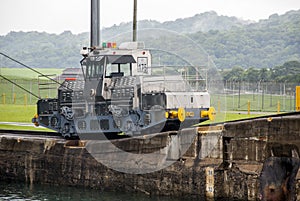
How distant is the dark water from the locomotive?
2.96 metres

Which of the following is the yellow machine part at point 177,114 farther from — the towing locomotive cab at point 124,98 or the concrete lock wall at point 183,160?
the concrete lock wall at point 183,160

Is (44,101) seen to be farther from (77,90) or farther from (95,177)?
(95,177)

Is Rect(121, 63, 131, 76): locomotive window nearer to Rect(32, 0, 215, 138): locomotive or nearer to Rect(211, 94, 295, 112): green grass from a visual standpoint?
Rect(32, 0, 215, 138): locomotive

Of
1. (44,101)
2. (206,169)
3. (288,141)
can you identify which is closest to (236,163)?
(206,169)

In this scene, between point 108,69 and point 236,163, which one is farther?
point 108,69

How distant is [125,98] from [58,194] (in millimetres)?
4646

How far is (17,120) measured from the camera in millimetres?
51500

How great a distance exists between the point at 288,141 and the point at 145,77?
412 inches

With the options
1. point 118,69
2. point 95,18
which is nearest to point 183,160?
point 118,69

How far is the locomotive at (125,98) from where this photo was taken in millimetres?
29422

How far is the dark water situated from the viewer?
2647cm

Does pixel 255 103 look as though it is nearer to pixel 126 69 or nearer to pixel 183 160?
pixel 126 69

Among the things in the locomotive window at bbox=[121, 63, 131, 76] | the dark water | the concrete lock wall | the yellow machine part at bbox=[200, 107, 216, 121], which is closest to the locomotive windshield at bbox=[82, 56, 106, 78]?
the locomotive window at bbox=[121, 63, 131, 76]

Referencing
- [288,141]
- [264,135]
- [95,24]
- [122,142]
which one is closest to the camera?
[288,141]
